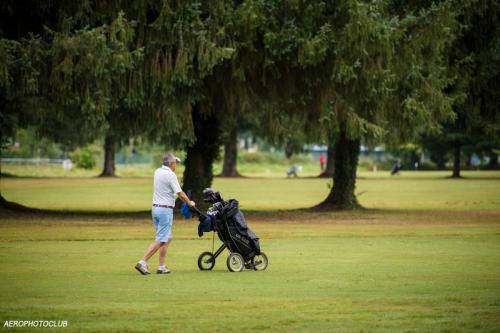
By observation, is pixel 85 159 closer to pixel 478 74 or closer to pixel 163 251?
pixel 478 74

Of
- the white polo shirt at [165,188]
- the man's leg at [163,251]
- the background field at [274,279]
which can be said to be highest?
the white polo shirt at [165,188]

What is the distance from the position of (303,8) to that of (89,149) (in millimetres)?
82398

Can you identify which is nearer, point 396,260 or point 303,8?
point 396,260

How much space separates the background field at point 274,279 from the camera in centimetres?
1219

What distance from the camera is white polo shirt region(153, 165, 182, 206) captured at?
55.2 feet

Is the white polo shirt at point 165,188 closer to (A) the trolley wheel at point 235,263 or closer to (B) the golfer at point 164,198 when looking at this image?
(B) the golfer at point 164,198

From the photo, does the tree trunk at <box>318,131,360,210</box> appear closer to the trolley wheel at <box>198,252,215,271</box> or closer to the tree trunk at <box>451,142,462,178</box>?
the trolley wheel at <box>198,252,215,271</box>

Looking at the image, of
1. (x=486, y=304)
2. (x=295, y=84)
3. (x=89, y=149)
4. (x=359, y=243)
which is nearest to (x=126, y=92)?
(x=295, y=84)

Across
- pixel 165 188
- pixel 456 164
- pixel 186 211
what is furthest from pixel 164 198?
pixel 456 164

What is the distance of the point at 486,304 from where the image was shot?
13500 millimetres

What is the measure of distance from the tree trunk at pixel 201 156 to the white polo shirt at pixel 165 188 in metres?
21.4

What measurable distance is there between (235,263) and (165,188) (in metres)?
1.84

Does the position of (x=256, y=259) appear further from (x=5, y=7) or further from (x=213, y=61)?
(x=5, y=7)

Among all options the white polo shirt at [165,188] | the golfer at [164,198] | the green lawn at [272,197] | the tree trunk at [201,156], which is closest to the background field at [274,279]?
the golfer at [164,198]
